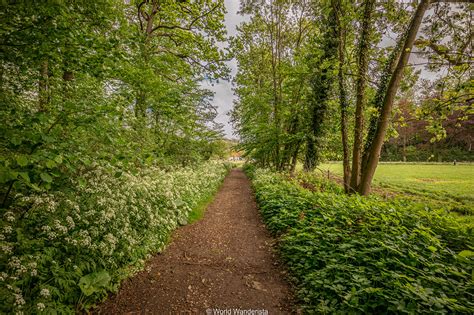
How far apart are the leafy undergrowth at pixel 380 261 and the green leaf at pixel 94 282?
3076mm

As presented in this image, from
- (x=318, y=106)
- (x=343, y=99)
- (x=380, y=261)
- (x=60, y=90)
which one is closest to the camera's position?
(x=380, y=261)

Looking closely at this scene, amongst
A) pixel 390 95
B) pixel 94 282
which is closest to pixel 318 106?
pixel 390 95

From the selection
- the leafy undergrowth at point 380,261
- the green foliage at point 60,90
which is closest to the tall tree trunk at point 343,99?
the leafy undergrowth at point 380,261

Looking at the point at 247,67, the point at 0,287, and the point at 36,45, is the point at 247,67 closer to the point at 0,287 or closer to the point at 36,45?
the point at 36,45

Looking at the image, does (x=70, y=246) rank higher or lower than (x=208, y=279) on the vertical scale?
higher

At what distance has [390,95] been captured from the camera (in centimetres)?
603

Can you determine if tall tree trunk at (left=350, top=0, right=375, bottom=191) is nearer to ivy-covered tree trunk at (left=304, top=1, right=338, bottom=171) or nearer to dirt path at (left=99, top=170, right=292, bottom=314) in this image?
ivy-covered tree trunk at (left=304, top=1, right=338, bottom=171)

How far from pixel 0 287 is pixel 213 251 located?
3586mm

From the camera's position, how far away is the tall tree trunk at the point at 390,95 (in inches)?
219

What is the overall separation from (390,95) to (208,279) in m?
7.33

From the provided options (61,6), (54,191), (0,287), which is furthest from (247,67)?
(0,287)

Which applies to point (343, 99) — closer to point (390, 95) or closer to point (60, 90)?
point (390, 95)

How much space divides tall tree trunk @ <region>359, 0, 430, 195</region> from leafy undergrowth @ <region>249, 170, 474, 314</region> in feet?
6.64

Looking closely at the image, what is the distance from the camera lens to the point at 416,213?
169 inches
